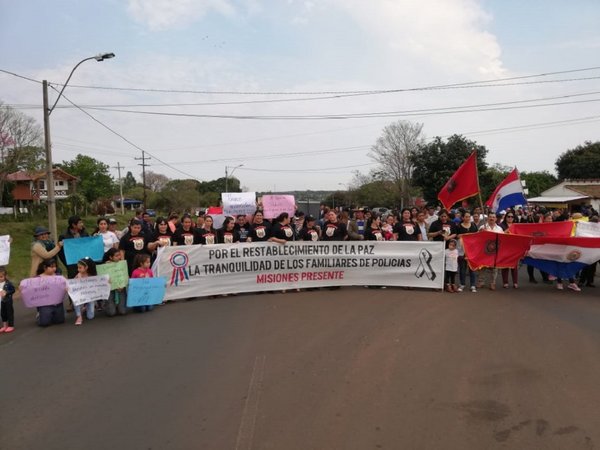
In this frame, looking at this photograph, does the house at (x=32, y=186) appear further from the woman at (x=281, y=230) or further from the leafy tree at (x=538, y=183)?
the leafy tree at (x=538, y=183)

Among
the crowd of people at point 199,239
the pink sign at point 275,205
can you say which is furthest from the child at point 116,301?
the pink sign at point 275,205

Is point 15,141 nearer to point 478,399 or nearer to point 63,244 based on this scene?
point 63,244

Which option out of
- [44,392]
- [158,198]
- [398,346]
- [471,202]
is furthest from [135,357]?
[158,198]

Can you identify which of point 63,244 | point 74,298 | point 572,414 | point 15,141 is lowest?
point 572,414

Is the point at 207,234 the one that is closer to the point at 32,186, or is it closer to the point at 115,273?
the point at 115,273

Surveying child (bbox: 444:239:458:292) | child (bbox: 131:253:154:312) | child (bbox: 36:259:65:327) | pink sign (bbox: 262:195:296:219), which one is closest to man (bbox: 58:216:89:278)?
child (bbox: 36:259:65:327)

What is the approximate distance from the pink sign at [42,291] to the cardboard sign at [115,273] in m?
0.60

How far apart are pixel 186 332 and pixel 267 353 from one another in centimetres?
158

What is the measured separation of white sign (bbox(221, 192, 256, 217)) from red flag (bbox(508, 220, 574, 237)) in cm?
663

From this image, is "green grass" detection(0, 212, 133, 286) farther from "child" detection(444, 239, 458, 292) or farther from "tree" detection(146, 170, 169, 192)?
"tree" detection(146, 170, 169, 192)

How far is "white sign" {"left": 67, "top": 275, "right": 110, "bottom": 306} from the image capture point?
7.18m

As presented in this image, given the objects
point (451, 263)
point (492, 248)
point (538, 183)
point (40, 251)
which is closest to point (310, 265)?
point (451, 263)

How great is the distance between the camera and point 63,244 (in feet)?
26.3

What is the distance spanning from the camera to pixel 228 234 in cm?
947
